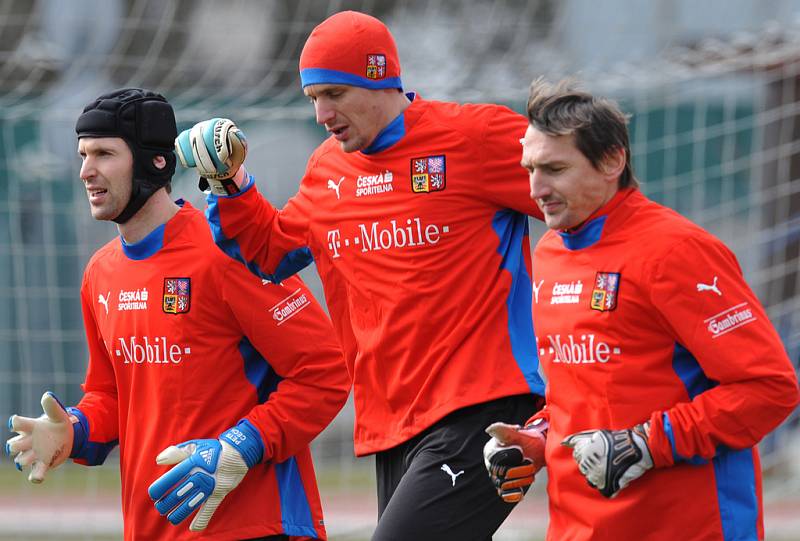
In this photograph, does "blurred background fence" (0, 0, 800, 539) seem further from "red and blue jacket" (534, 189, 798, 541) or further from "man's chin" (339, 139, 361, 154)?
"red and blue jacket" (534, 189, 798, 541)

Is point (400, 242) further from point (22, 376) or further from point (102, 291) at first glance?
point (22, 376)

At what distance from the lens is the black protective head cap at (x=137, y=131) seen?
16.5ft

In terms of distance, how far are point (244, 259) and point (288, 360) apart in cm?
38

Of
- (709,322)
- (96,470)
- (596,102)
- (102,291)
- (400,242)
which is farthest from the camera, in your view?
(96,470)

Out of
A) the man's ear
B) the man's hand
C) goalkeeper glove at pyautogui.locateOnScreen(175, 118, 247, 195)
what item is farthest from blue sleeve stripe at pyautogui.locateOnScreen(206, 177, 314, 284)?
the man's ear

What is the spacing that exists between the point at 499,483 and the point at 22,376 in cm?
703

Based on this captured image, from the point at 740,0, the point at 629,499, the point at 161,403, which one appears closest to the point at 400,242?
the point at 161,403

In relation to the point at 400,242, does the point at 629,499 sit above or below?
below

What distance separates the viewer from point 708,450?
3.61 metres

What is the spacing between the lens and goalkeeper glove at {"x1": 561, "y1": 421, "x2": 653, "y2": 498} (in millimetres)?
3607

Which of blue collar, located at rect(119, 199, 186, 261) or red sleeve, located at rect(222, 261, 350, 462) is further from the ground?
blue collar, located at rect(119, 199, 186, 261)

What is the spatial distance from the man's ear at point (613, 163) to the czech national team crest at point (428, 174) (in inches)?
37.9

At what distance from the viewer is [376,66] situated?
4.76 m

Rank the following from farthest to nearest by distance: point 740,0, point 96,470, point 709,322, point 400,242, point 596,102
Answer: point 96,470
point 740,0
point 400,242
point 596,102
point 709,322
